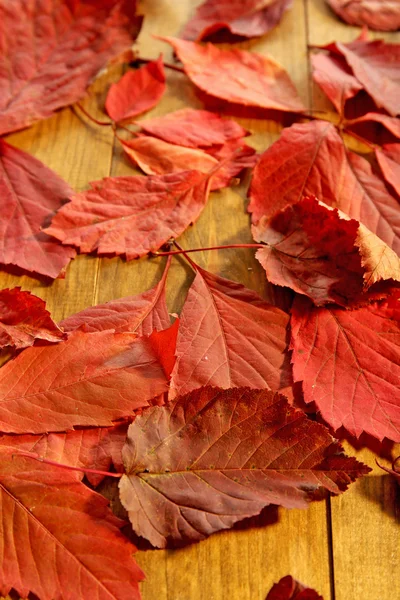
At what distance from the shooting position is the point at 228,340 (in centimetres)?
74

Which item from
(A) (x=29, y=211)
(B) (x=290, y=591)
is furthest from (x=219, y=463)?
(A) (x=29, y=211)

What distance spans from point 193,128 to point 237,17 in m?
0.26

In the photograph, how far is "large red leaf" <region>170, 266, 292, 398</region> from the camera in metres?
0.71

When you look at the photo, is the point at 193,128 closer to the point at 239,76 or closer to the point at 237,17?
the point at 239,76

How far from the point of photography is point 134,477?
627 millimetres

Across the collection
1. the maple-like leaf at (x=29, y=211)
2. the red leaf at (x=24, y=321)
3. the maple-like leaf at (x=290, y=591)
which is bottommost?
the maple-like leaf at (x=290, y=591)

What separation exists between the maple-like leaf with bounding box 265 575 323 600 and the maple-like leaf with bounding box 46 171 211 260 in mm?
397

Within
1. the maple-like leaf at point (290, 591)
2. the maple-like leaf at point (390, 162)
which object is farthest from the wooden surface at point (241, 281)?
the maple-like leaf at point (390, 162)

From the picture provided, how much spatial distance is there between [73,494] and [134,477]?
58mm

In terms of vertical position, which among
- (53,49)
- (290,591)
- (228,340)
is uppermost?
(53,49)

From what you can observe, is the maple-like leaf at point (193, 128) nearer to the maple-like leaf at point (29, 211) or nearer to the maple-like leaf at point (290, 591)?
the maple-like leaf at point (29, 211)

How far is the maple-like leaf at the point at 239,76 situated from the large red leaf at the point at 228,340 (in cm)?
29

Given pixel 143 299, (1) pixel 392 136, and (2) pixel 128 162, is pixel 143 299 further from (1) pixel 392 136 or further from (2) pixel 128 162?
(1) pixel 392 136

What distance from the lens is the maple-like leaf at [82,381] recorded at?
66 cm
